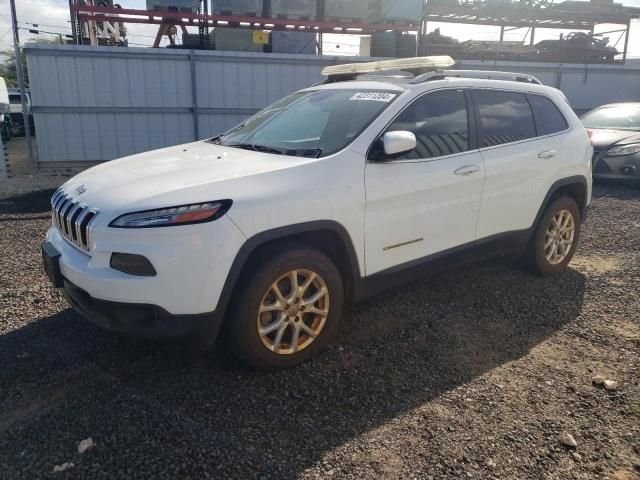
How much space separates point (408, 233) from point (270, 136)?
1.25 meters

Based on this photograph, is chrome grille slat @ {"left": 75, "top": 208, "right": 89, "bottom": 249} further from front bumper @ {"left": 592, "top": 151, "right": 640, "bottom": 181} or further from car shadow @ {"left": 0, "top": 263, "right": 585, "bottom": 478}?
front bumper @ {"left": 592, "top": 151, "right": 640, "bottom": 181}

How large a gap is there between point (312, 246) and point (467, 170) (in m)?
1.40

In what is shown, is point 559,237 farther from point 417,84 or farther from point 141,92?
point 141,92

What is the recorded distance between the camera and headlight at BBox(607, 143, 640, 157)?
29.0 ft

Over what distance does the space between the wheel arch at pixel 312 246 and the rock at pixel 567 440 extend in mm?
1398

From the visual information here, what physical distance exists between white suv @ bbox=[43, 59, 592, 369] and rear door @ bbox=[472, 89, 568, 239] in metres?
0.01

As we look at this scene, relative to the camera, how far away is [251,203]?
283 cm

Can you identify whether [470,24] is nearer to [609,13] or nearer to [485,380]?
[609,13]

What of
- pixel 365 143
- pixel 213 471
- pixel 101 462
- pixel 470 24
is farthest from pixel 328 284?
pixel 470 24

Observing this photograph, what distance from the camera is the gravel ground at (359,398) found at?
2.44 meters

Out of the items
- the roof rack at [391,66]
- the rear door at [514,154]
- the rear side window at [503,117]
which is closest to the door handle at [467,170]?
the rear door at [514,154]

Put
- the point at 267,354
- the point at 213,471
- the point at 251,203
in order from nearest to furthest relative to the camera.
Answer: the point at 213,471
the point at 251,203
the point at 267,354

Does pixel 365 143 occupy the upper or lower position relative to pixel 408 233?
upper

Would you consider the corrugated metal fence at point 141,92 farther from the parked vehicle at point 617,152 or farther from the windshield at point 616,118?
the parked vehicle at point 617,152
